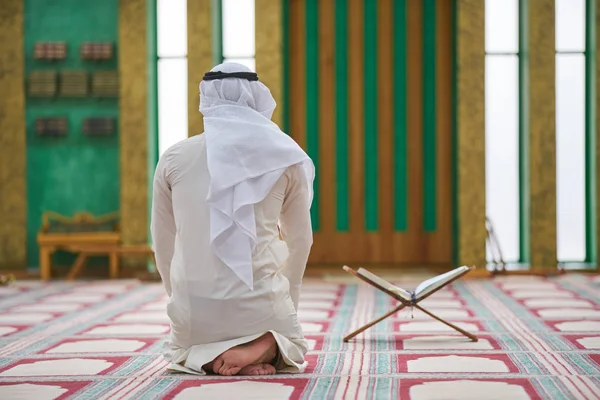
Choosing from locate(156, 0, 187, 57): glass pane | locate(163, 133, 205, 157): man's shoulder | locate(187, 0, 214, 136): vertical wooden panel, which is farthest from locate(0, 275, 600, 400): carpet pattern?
locate(156, 0, 187, 57): glass pane

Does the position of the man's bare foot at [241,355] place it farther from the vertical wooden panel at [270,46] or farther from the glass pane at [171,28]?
the glass pane at [171,28]

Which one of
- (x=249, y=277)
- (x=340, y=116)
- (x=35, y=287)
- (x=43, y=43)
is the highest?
(x=43, y=43)

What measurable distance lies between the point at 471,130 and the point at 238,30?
250cm

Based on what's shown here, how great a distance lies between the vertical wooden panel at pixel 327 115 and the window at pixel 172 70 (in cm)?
135

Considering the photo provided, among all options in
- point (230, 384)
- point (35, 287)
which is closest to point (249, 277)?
point (230, 384)

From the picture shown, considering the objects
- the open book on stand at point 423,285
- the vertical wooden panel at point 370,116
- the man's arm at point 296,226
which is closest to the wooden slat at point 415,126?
the vertical wooden panel at point 370,116

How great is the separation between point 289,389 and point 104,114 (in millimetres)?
5968

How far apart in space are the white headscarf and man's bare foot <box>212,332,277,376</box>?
24 cm

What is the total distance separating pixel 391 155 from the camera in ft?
28.8

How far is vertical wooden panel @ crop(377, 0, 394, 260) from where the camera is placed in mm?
8727

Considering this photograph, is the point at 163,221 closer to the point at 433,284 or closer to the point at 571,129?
the point at 433,284

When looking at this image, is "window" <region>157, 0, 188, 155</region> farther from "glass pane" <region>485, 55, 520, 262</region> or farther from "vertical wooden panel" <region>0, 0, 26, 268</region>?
"glass pane" <region>485, 55, 520, 262</region>

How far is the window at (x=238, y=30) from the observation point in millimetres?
8836

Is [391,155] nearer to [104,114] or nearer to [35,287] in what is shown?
[104,114]
